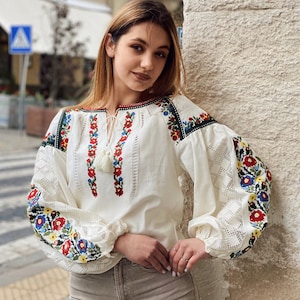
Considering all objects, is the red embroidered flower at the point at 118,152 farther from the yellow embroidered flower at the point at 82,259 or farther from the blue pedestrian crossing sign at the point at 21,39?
the blue pedestrian crossing sign at the point at 21,39

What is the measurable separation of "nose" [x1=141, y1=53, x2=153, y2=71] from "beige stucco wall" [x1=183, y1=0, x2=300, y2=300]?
1.20 ft

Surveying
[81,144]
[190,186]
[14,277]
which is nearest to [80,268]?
[81,144]

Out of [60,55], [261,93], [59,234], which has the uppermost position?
[261,93]

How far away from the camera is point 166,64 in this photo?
1.78 m

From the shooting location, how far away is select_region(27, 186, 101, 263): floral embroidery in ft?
5.27

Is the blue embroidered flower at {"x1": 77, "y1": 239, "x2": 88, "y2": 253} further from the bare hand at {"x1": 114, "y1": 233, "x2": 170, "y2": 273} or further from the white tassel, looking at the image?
the white tassel

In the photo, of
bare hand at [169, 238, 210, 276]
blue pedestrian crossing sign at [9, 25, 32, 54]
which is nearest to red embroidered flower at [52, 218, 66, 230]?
bare hand at [169, 238, 210, 276]

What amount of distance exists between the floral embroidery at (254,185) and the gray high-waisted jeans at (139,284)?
18 cm

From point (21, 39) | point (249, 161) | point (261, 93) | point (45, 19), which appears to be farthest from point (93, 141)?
point (45, 19)

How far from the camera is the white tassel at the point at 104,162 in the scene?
5.34 feet

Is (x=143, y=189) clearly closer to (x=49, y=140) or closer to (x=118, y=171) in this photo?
(x=118, y=171)

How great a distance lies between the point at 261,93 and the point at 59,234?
81 cm

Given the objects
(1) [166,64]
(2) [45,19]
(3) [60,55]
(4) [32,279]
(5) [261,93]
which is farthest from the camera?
(2) [45,19]

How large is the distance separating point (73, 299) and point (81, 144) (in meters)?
0.48
